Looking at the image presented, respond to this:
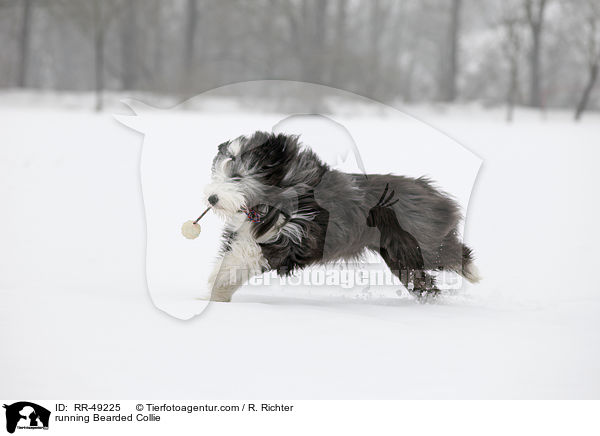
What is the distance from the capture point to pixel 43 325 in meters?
3.23

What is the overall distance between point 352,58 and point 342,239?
1218 cm

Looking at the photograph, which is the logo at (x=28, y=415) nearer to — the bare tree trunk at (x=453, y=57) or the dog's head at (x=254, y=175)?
the dog's head at (x=254, y=175)

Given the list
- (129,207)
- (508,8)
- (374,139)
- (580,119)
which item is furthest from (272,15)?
(374,139)

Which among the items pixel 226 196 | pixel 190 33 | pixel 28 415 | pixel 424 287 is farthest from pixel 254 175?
pixel 190 33

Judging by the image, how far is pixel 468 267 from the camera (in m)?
4.14

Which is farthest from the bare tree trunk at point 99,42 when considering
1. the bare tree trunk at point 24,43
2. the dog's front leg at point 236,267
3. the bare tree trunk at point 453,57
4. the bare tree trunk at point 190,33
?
the dog's front leg at point 236,267

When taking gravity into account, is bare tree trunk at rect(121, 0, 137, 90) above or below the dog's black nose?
above

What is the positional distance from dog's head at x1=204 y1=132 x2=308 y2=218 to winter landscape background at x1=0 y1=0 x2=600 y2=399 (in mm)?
478

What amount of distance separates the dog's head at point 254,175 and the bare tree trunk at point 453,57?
41.6ft

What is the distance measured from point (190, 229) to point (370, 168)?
1.02 meters

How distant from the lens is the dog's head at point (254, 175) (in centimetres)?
339

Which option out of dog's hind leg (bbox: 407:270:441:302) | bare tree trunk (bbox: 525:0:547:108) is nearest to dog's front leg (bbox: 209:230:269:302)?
dog's hind leg (bbox: 407:270:441:302)

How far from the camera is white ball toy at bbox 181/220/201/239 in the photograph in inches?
138

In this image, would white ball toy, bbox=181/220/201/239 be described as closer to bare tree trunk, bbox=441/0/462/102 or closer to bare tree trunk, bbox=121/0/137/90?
bare tree trunk, bbox=441/0/462/102
